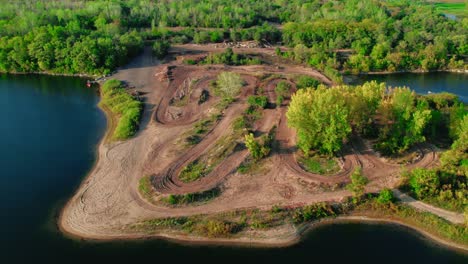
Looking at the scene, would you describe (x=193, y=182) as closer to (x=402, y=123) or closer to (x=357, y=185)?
(x=357, y=185)

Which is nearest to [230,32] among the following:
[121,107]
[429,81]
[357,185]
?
[121,107]

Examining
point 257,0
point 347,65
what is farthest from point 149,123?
point 257,0

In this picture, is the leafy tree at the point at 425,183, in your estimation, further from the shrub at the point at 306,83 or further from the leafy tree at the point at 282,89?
the shrub at the point at 306,83

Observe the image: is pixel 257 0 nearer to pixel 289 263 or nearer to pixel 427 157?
pixel 427 157

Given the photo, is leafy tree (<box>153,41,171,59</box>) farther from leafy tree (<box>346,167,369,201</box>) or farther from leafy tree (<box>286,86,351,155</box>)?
leafy tree (<box>346,167,369,201</box>)

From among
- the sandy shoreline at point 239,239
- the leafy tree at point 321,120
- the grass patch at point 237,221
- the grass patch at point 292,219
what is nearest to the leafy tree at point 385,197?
the grass patch at point 292,219

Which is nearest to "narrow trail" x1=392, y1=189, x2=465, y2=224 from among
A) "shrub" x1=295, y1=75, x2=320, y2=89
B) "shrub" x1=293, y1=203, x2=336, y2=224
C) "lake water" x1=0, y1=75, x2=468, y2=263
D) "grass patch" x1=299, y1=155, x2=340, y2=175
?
"lake water" x1=0, y1=75, x2=468, y2=263
